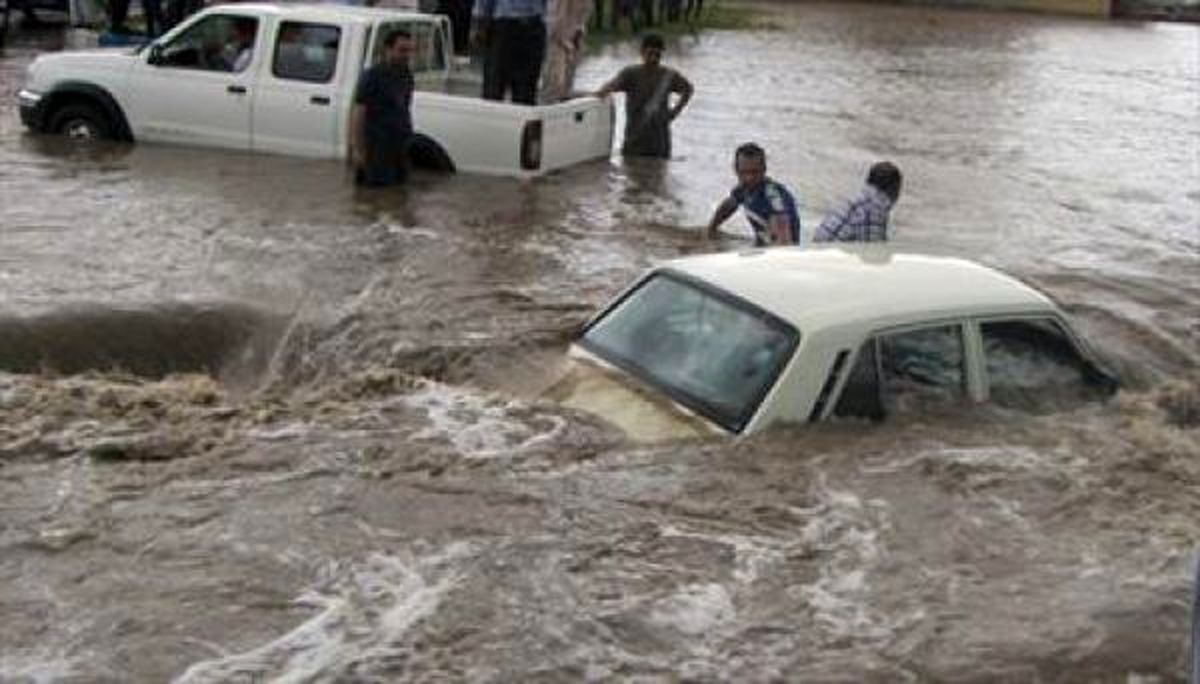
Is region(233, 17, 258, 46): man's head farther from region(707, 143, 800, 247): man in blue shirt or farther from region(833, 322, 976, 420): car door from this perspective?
region(833, 322, 976, 420): car door

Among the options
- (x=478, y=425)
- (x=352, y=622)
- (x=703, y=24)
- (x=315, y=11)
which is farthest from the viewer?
(x=703, y=24)

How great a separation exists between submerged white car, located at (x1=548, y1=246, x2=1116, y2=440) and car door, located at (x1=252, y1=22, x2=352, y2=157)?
671 centimetres

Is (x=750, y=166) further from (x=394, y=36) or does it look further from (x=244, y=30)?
(x=244, y=30)

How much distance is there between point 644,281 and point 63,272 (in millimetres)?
→ 4250

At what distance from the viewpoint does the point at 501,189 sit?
13.2 metres

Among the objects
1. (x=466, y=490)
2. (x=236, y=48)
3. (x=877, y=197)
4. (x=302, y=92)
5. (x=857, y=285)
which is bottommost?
(x=466, y=490)

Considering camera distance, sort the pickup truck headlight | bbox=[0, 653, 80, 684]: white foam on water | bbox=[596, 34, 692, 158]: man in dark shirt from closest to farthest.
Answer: bbox=[0, 653, 80, 684]: white foam on water, the pickup truck headlight, bbox=[596, 34, 692, 158]: man in dark shirt

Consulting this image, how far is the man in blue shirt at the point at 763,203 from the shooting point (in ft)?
33.1

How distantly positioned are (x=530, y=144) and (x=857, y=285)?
6699 mm

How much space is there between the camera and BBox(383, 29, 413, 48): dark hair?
12.8 m

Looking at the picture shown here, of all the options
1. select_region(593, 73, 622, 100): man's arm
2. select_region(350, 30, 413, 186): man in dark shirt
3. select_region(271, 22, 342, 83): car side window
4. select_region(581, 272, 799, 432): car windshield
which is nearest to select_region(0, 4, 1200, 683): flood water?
select_region(581, 272, 799, 432): car windshield

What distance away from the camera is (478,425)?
7.19 m

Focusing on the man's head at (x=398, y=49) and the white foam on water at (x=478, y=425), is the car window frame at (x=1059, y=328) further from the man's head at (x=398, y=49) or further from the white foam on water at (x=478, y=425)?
the man's head at (x=398, y=49)

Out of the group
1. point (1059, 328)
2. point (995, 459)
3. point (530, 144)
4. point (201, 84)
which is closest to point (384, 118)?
point (530, 144)
